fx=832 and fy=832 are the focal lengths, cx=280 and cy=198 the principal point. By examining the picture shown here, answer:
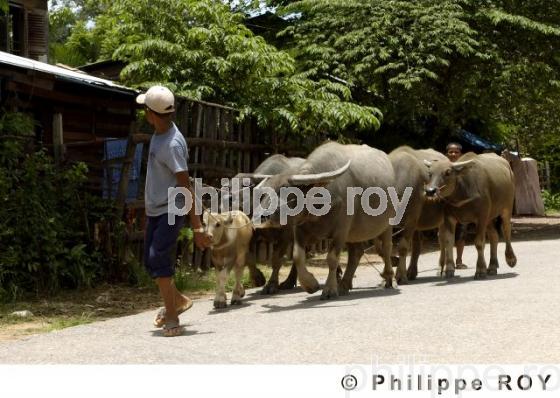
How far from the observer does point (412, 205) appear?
38.7 ft

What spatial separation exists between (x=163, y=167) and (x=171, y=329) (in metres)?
1.43

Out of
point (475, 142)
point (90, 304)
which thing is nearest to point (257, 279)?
Answer: point (90, 304)

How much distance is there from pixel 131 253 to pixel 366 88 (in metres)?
10.5

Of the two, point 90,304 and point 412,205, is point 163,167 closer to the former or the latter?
point 90,304

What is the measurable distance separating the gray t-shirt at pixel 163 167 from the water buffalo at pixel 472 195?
16.3 ft

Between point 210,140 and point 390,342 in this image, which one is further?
point 210,140

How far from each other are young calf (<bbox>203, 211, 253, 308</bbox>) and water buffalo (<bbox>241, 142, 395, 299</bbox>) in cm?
45

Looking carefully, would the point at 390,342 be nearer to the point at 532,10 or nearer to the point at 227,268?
the point at 227,268

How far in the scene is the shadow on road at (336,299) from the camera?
29.9 ft

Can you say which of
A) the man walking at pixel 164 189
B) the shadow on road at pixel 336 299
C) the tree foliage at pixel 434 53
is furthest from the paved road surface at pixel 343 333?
the tree foliage at pixel 434 53

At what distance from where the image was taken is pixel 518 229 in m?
23.9

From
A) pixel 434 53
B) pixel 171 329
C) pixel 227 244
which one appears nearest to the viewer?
pixel 171 329

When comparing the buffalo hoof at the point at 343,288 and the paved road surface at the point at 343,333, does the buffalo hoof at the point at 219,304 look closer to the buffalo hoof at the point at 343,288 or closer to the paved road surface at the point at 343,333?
the paved road surface at the point at 343,333

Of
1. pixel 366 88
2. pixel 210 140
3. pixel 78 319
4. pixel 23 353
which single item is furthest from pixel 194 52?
pixel 23 353
